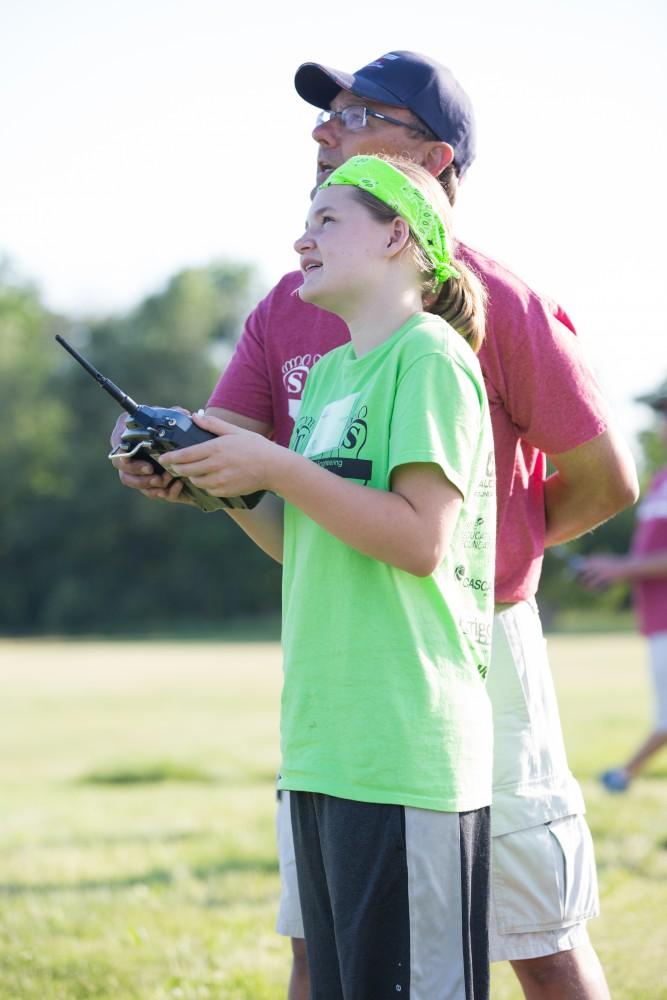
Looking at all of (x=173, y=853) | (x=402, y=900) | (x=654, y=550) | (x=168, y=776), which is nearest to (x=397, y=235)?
(x=402, y=900)

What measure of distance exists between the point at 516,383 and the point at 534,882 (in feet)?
3.59

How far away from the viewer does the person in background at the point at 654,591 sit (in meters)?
7.49

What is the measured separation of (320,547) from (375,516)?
0.69ft

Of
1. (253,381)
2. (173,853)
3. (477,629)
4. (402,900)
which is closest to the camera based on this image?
(402,900)

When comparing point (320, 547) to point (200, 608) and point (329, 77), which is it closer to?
point (329, 77)

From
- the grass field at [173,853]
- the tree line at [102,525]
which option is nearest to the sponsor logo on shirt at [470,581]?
the grass field at [173,853]

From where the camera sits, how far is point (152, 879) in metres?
5.68

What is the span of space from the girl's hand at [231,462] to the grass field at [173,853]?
2.22 m

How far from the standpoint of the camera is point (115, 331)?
5709 centimetres

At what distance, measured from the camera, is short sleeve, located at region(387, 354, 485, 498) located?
221 cm

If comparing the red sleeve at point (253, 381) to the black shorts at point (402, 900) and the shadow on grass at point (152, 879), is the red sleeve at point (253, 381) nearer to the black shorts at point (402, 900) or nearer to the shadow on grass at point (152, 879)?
the black shorts at point (402, 900)

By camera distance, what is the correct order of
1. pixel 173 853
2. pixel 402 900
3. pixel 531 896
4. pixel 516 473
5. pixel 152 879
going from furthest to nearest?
pixel 173 853, pixel 152 879, pixel 516 473, pixel 531 896, pixel 402 900

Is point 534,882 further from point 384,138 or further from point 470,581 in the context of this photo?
point 384,138

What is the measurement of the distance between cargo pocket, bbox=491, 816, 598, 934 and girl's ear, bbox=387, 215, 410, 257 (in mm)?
1273
